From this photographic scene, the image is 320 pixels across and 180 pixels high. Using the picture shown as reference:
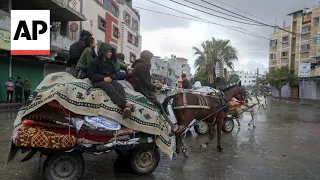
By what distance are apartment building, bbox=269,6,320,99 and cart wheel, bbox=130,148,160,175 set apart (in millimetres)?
36051

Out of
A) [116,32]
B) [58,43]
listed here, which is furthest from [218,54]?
[58,43]

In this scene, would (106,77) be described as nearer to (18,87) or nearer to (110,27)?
(18,87)

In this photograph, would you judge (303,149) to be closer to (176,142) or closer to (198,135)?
(198,135)

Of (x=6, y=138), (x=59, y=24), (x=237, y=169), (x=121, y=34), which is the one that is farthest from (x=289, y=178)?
(x=121, y=34)

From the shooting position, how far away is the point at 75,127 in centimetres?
429

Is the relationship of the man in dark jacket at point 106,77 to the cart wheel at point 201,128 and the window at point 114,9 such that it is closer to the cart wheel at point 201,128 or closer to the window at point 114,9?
the cart wheel at point 201,128

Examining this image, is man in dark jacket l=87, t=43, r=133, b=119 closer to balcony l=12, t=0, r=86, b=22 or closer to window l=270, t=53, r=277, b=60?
balcony l=12, t=0, r=86, b=22

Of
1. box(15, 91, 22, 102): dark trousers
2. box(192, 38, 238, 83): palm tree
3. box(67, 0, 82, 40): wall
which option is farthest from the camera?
box(192, 38, 238, 83): palm tree

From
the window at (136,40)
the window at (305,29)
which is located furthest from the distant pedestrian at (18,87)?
the window at (305,29)

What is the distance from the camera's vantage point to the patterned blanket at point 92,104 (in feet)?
13.9

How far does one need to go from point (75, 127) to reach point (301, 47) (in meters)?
50.5

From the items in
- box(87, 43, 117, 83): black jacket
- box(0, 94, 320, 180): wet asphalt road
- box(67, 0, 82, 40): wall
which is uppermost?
box(67, 0, 82, 40): wall

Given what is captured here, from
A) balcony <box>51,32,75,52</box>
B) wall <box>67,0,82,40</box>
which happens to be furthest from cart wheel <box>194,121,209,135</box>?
wall <box>67,0,82,40</box>

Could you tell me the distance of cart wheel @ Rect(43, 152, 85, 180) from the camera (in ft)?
14.0
